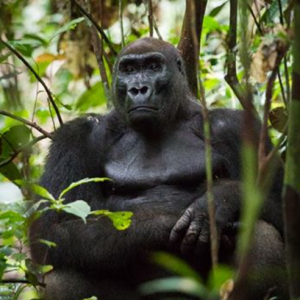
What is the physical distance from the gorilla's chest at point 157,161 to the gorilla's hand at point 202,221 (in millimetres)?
311

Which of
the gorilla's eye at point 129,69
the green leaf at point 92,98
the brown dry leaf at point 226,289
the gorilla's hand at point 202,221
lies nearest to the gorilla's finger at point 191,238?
the gorilla's hand at point 202,221

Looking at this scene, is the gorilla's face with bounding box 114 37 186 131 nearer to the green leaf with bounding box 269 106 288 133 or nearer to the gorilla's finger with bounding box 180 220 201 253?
the green leaf with bounding box 269 106 288 133

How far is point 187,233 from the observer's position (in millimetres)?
3742

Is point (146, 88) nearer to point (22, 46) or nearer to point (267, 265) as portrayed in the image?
point (22, 46)

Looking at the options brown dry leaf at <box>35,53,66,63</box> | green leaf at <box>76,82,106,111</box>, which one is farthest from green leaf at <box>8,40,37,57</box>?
brown dry leaf at <box>35,53,66,63</box>

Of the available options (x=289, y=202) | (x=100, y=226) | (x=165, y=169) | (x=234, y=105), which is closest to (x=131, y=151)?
(x=165, y=169)

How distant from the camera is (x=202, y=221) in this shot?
3771mm

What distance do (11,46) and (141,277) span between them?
1425mm

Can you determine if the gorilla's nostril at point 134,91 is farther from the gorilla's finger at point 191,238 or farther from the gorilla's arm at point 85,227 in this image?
the gorilla's finger at point 191,238

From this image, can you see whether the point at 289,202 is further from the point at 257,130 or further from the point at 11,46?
the point at 11,46

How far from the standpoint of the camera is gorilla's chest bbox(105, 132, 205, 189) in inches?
166

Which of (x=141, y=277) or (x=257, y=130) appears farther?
(x=257, y=130)

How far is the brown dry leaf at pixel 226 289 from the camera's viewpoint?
2.17 metres

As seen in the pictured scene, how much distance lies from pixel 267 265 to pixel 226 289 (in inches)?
63.4
